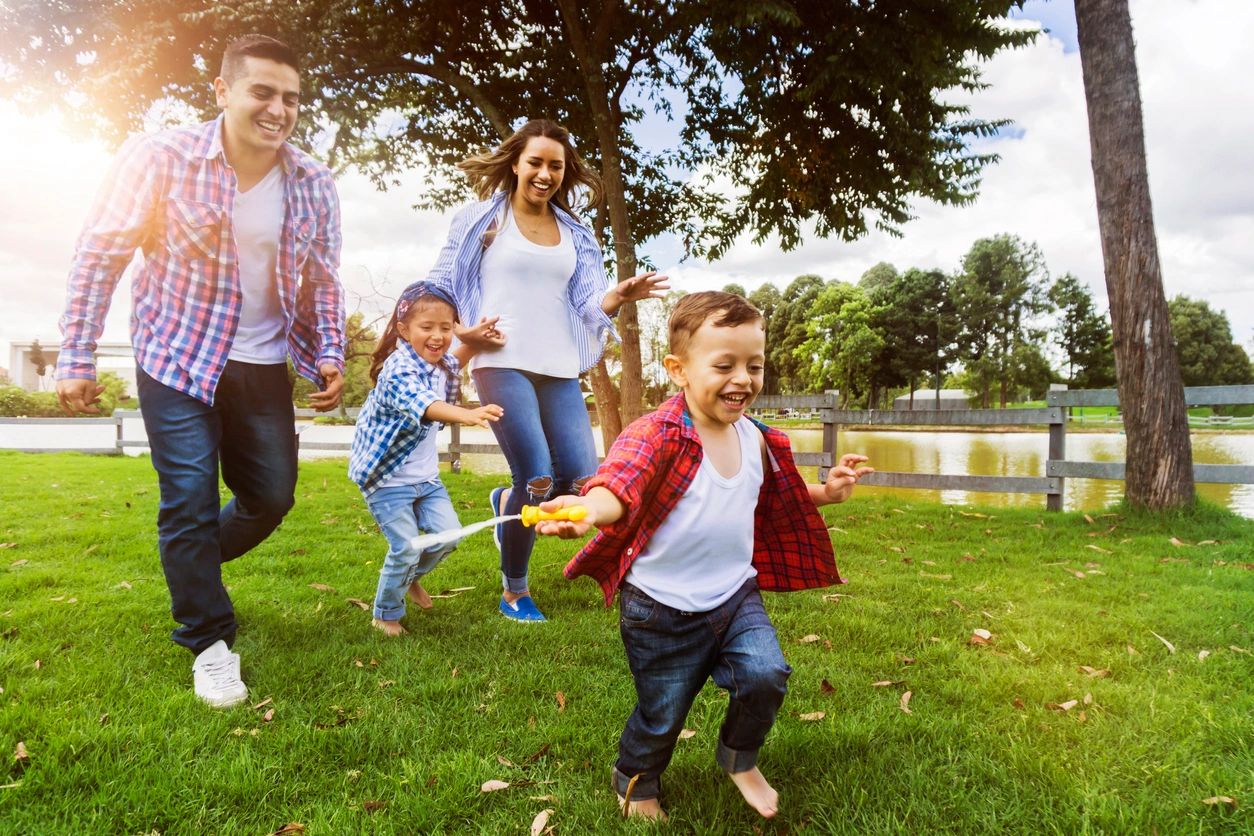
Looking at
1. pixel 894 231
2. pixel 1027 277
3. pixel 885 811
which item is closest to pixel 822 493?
pixel 885 811

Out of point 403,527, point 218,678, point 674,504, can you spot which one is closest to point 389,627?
point 403,527

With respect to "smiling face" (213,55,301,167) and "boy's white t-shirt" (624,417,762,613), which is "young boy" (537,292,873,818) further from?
"smiling face" (213,55,301,167)

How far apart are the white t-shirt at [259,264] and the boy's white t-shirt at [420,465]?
2.91ft

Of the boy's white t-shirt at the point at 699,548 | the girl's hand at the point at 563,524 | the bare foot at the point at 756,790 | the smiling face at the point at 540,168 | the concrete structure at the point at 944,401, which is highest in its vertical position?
the smiling face at the point at 540,168

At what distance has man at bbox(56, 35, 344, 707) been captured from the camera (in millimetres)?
2928

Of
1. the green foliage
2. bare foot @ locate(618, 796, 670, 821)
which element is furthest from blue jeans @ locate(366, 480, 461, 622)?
the green foliage

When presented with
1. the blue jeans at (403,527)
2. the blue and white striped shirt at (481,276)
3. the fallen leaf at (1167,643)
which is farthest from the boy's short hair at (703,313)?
the fallen leaf at (1167,643)

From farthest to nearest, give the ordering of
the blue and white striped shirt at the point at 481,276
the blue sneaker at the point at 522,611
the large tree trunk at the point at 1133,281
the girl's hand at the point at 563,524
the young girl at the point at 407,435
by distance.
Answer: the large tree trunk at the point at 1133,281, the blue sneaker at the point at 522,611, the blue and white striped shirt at the point at 481,276, the young girl at the point at 407,435, the girl's hand at the point at 563,524

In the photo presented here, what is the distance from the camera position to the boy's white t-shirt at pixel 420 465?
158 inches

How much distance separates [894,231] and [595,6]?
533cm

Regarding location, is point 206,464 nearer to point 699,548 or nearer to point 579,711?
point 579,711

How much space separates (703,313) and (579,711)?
172 cm

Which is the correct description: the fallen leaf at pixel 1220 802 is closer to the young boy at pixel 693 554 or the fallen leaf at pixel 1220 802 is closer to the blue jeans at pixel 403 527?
the young boy at pixel 693 554

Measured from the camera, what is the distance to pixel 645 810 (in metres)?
2.25
